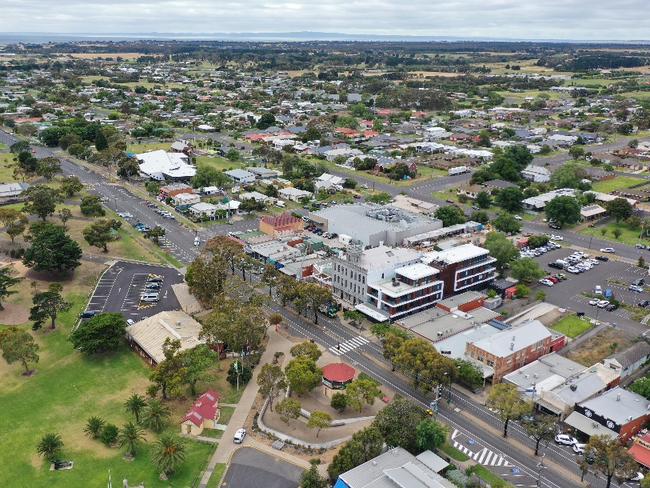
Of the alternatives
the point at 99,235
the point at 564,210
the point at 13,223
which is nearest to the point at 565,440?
the point at 564,210

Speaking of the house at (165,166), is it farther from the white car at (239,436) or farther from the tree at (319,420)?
the tree at (319,420)

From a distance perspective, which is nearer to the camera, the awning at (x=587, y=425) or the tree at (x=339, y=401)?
the awning at (x=587, y=425)

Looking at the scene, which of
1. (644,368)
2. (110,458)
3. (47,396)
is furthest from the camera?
(644,368)

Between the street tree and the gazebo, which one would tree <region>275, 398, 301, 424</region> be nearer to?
the gazebo

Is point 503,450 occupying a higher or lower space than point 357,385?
lower

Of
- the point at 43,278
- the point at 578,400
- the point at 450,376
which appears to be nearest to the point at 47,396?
the point at 43,278

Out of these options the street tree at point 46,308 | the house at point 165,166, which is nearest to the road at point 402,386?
the street tree at point 46,308

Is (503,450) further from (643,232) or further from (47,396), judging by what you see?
(643,232)
